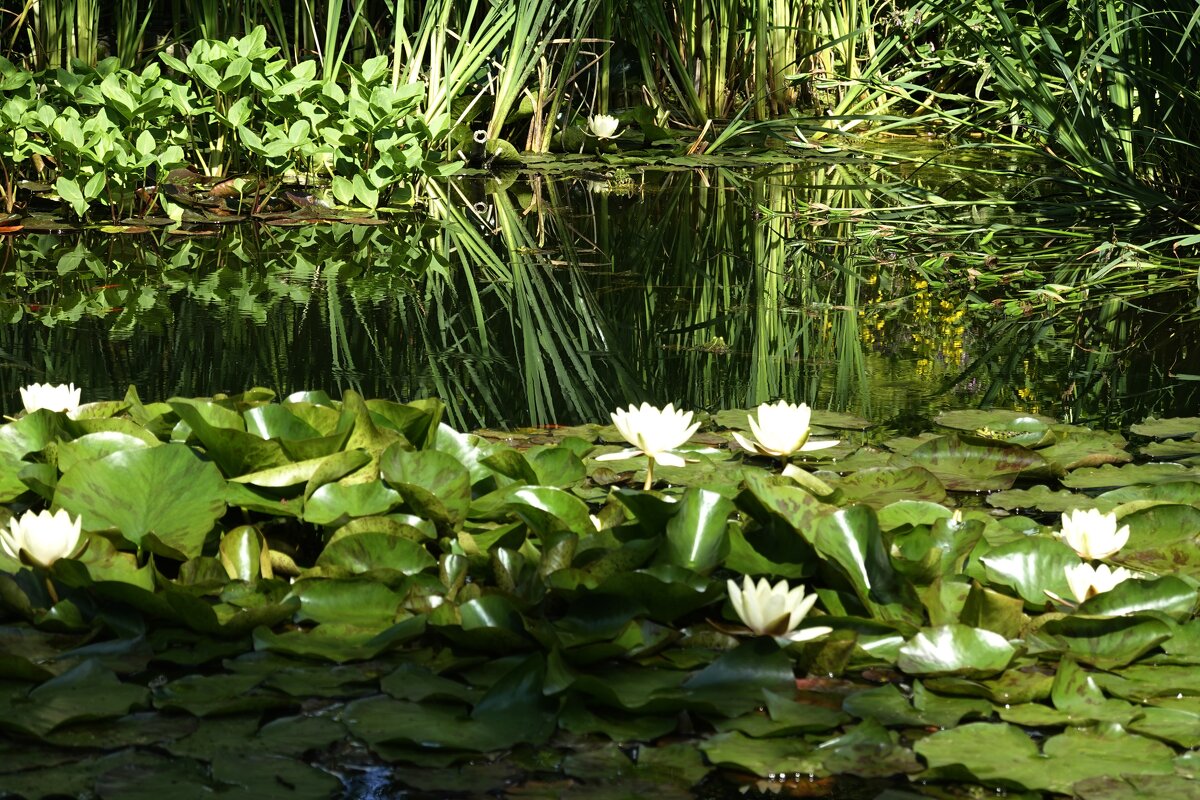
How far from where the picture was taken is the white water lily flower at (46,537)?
1.61 m

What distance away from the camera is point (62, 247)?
4.36m

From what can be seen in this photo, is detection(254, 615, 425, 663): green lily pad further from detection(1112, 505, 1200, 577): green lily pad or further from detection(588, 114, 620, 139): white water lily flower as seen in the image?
detection(588, 114, 620, 139): white water lily flower

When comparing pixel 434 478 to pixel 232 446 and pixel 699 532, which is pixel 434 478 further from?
pixel 699 532

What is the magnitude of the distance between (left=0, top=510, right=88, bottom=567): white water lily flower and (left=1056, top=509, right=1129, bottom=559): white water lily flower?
1223 mm

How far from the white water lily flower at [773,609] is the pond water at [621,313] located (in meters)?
1.04

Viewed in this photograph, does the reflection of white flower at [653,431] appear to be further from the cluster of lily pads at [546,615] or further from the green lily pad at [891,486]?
the green lily pad at [891,486]

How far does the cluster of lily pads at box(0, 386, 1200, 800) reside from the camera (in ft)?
4.38

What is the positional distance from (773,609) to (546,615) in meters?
0.29

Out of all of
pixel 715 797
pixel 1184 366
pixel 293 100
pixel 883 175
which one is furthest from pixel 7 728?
pixel 883 175

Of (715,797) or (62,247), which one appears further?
(62,247)

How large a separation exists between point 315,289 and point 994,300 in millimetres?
1874

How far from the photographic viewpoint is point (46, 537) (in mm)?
1609

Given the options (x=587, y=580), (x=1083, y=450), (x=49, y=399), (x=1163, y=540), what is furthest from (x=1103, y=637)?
(x=49, y=399)

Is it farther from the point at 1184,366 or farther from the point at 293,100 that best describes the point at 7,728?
the point at 293,100
